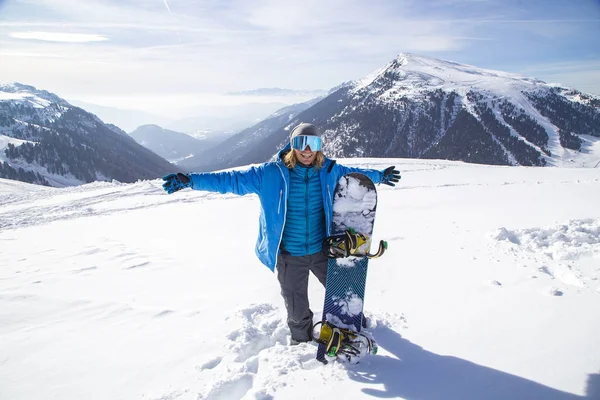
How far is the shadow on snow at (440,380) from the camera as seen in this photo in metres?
2.85

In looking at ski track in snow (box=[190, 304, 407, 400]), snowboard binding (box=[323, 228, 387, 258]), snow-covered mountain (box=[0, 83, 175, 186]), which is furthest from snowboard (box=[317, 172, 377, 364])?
snow-covered mountain (box=[0, 83, 175, 186])

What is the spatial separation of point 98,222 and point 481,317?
13047mm

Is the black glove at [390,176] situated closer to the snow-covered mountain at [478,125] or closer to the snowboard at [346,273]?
the snowboard at [346,273]

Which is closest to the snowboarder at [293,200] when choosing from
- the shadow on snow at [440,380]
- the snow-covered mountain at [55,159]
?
the shadow on snow at [440,380]

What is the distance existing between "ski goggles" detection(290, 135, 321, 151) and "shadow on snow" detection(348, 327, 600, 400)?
7.76 feet

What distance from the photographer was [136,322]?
458cm

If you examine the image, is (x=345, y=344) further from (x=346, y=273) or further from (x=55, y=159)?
(x=55, y=159)

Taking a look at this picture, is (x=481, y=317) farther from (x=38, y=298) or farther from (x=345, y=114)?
(x=345, y=114)

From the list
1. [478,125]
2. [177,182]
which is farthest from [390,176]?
[478,125]

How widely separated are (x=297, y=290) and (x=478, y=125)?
579 ft

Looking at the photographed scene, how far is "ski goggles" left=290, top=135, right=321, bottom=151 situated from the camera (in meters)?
3.54

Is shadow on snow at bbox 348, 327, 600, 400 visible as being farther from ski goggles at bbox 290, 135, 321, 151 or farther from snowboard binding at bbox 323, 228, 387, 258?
ski goggles at bbox 290, 135, 321, 151

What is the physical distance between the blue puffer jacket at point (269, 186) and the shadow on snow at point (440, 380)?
154 cm

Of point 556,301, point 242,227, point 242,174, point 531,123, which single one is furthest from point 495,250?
point 531,123
